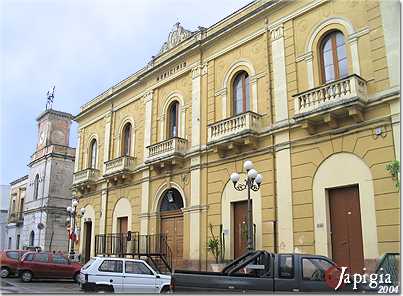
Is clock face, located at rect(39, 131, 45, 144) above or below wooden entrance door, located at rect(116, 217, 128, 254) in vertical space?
above

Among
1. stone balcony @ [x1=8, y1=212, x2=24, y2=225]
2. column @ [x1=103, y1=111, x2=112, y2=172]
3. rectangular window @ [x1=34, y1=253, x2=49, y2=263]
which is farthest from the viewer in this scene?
stone balcony @ [x1=8, y1=212, x2=24, y2=225]

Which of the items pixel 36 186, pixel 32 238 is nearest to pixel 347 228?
pixel 32 238

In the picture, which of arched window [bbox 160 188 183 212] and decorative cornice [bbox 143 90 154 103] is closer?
arched window [bbox 160 188 183 212]

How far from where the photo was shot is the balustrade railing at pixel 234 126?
56.4 feet

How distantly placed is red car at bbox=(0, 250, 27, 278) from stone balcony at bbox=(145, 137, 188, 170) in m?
7.50

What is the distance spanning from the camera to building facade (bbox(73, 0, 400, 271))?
13828 mm

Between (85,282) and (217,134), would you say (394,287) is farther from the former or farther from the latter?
(217,134)

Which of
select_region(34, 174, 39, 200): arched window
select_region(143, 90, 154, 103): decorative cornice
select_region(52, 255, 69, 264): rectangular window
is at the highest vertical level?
select_region(143, 90, 154, 103): decorative cornice

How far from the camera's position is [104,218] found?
2597 centimetres

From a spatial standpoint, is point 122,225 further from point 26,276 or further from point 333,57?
point 333,57

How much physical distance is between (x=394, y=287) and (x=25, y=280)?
619 inches

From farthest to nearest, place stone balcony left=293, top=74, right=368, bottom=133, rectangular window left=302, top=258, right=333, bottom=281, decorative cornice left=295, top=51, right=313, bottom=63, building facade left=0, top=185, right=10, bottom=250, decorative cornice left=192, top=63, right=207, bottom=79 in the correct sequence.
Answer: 1. building facade left=0, top=185, right=10, bottom=250
2. decorative cornice left=192, top=63, right=207, bottom=79
3. decorative cornice left=295, top=51, right=313, bottom=63
4. stone balcony left=293, top=74, right=368, bottom=133
5. rectangular window left=302, top=258, right=333, bottom=281

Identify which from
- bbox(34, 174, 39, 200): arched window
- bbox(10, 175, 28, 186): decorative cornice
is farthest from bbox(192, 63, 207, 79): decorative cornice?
bbox(10, 175, 28, 186): decorative cornice

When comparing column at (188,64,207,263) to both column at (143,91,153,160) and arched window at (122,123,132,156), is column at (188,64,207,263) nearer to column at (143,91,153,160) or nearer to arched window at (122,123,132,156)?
column at (143,91,153,160)
